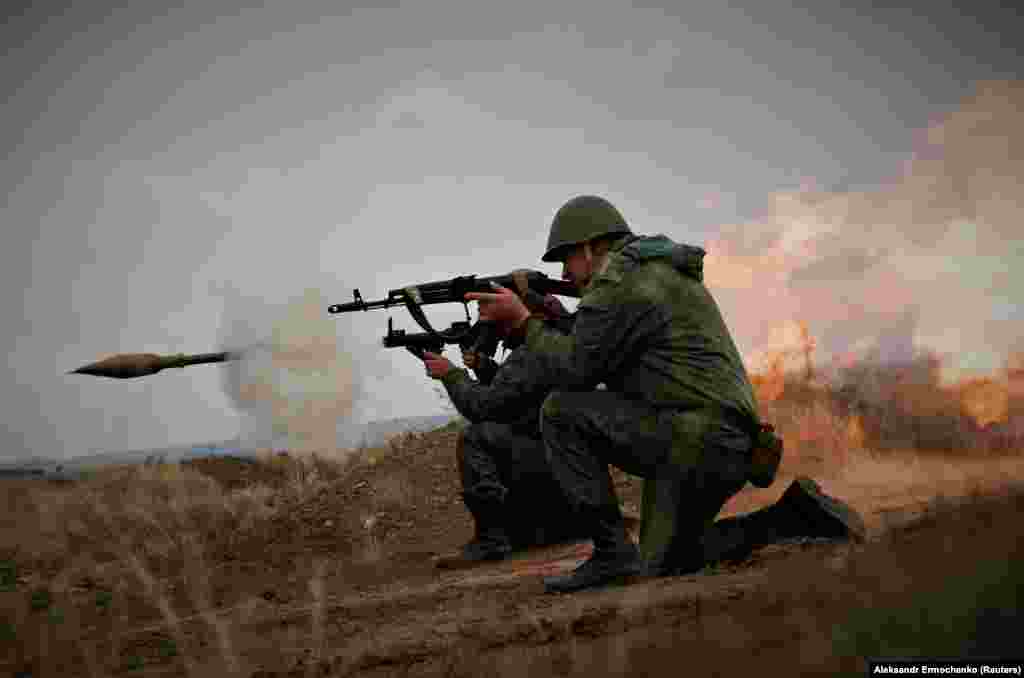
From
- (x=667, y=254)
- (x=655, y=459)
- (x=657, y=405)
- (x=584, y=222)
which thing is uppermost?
(x=584, y=222)

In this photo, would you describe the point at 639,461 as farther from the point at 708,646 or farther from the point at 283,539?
the point at 283,539

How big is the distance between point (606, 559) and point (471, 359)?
7.75 ft

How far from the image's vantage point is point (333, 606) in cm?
520

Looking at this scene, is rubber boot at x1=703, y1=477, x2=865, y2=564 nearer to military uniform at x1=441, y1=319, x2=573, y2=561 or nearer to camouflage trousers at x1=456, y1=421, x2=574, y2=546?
military uniform at x1=441, y1=319, x2=573, y2=561

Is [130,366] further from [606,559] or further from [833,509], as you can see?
[833,509]

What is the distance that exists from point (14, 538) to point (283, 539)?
112 inches

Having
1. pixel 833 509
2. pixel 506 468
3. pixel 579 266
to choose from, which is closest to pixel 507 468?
pixel 506 468

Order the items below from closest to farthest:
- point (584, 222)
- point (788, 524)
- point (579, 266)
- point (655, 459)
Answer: point (655, 459) → point (788, 524) → point (584, 222) → point (579, 266)

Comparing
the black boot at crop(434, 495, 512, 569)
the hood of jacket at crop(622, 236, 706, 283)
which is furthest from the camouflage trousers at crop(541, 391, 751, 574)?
the black boot at crop(434, 495, 512, 569)

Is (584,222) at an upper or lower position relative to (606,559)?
upper

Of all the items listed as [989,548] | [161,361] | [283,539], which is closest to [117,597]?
[161,361]

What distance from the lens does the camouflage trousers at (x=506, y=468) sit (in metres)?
6.57

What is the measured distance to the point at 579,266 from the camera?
5.61m

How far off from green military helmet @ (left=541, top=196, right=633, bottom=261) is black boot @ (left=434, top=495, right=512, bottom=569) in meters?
2.44
